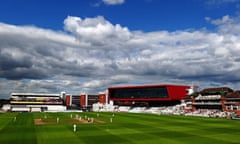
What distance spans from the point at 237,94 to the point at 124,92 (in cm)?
7551

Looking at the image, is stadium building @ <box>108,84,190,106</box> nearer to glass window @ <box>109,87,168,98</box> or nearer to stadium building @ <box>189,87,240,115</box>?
glass window @ <box>109,87,168,98</box>

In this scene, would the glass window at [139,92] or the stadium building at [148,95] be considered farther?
the glass window at [139,92]

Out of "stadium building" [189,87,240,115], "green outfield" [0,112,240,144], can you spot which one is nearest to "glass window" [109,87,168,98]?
"stadium building" [189,87,240,115]

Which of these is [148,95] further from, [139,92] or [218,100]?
[218,100]

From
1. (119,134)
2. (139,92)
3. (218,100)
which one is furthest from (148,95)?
(119,134)

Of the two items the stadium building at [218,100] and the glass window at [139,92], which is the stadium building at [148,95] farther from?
the stadium building at [218,100]

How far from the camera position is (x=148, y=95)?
15200cm

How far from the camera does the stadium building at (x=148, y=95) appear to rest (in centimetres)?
14150

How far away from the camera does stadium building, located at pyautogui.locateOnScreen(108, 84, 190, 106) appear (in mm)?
141500

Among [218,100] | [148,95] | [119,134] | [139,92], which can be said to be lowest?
[119,134]

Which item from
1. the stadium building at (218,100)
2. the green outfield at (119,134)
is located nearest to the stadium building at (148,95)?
the stadium building at (218,100)

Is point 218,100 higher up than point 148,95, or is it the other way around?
point 148,95

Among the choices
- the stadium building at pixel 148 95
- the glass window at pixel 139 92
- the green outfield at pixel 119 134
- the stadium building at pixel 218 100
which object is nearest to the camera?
the green outfield at pixel 119 134

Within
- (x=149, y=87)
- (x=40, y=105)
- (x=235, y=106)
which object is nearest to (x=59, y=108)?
(x=40, y=105)
